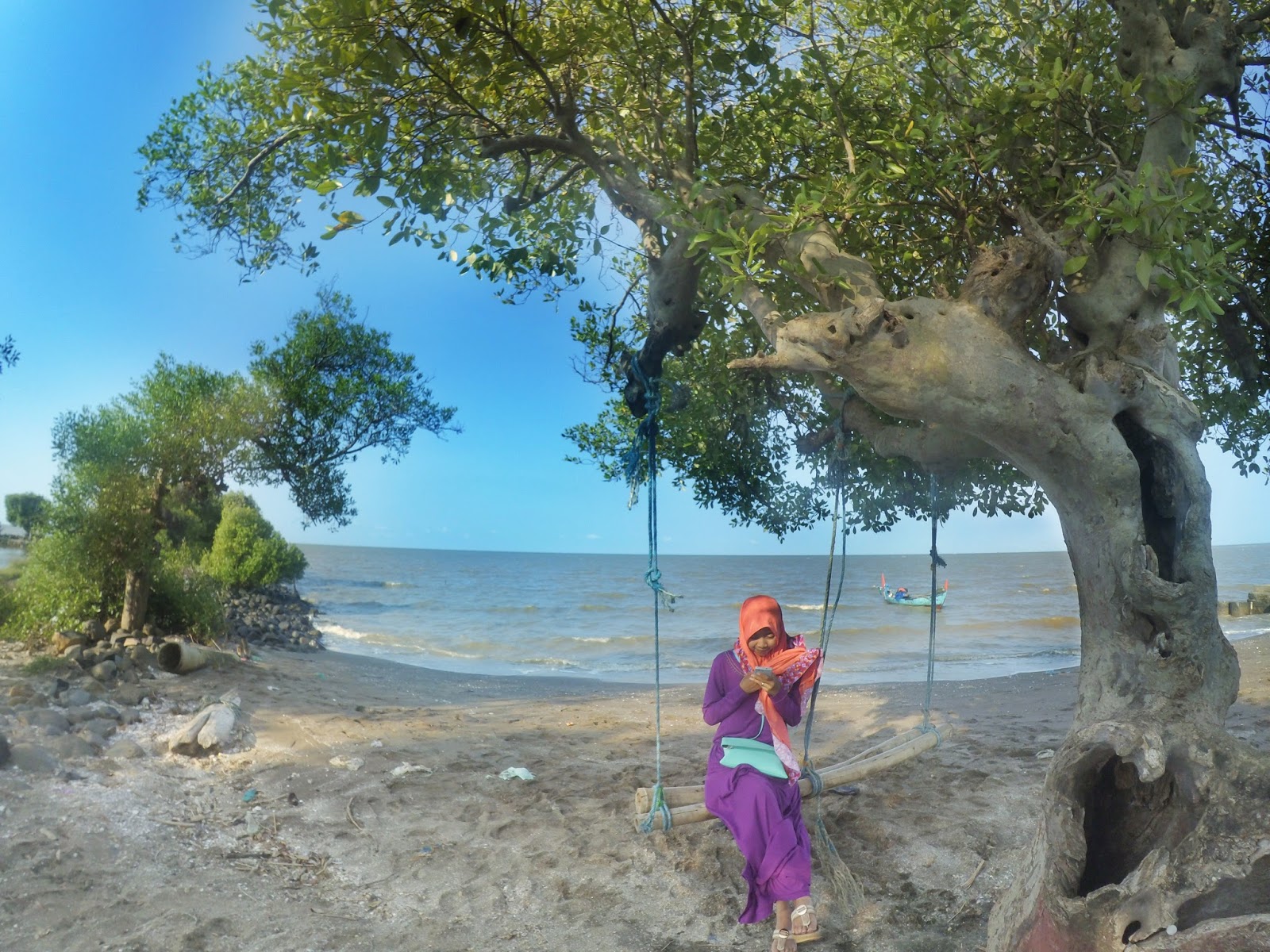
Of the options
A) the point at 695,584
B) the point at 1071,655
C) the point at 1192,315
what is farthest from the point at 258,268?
the point at 695,584

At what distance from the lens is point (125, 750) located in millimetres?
7078

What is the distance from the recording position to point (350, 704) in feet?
32.6

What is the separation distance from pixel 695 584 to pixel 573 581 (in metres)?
9.82

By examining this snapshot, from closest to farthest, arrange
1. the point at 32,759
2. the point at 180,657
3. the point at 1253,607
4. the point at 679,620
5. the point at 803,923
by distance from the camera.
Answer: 1. the point at 803,923
2. the point at 32,759
3. the point at 180,657
4. the point at 1253,607
5. the point at 679,620

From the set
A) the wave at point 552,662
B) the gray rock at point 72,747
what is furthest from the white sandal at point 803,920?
the wave at point 552,662

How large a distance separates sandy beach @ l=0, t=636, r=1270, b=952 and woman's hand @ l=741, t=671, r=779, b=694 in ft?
4.23

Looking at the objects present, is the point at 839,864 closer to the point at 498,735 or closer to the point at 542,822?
the point at 542,822

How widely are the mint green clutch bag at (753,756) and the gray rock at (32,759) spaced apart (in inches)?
188

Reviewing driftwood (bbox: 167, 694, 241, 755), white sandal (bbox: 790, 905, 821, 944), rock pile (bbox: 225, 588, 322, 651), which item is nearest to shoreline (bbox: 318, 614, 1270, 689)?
rock pile (bbox: 225, 588, 322, 651)

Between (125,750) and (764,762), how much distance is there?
5178 mm

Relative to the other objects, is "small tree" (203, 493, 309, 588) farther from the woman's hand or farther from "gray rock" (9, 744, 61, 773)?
the woman's hand

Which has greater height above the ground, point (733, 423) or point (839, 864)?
point (733, 423)

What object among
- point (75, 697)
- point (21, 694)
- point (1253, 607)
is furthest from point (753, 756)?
point (1253, 607)

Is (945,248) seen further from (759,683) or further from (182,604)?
(182,604)
